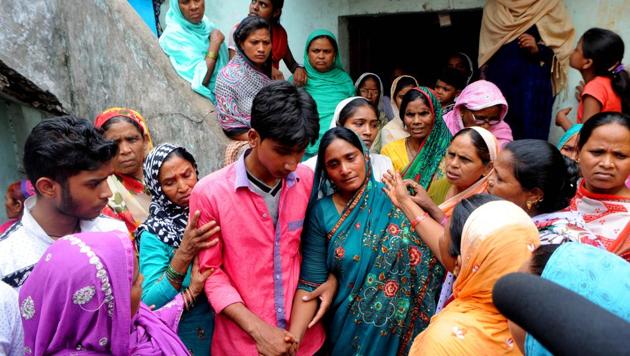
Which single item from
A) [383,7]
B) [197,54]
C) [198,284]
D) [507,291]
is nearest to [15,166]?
[197,54]

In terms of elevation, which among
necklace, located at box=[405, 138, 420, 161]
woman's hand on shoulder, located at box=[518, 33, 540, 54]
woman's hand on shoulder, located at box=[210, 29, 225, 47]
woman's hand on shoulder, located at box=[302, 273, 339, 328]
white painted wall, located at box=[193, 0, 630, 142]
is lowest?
woman's hand on shoulder, located at box=[302, 273, 339, 328]

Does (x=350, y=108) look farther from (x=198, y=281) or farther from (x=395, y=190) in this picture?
(x=198, y=281)

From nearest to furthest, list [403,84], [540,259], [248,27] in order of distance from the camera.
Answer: [540,259]
[248,27]
[403,84]

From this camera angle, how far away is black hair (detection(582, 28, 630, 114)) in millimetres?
3629

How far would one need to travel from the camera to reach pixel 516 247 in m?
1.49

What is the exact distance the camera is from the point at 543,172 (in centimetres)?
210

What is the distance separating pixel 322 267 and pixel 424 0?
4.08 metres

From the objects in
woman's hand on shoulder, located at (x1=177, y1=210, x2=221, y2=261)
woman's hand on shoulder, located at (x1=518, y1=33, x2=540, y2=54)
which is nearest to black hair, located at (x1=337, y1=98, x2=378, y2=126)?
woman's hand on shoulder, located at (x1=177, y1=210, x2=221, y2=261)

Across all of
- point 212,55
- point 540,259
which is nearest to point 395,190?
point 540,259

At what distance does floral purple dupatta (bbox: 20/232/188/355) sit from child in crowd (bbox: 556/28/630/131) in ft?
11.9

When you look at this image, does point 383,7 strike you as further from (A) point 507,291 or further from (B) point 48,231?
(A) point 507,291

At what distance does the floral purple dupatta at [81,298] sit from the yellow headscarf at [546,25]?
4369mm

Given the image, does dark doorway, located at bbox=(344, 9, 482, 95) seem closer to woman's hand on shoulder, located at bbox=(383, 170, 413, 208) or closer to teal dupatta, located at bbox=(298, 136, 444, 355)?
woman's hand on shoulder, located at bbox=(383, 170, 413, 208)

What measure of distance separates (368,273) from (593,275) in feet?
4.07
